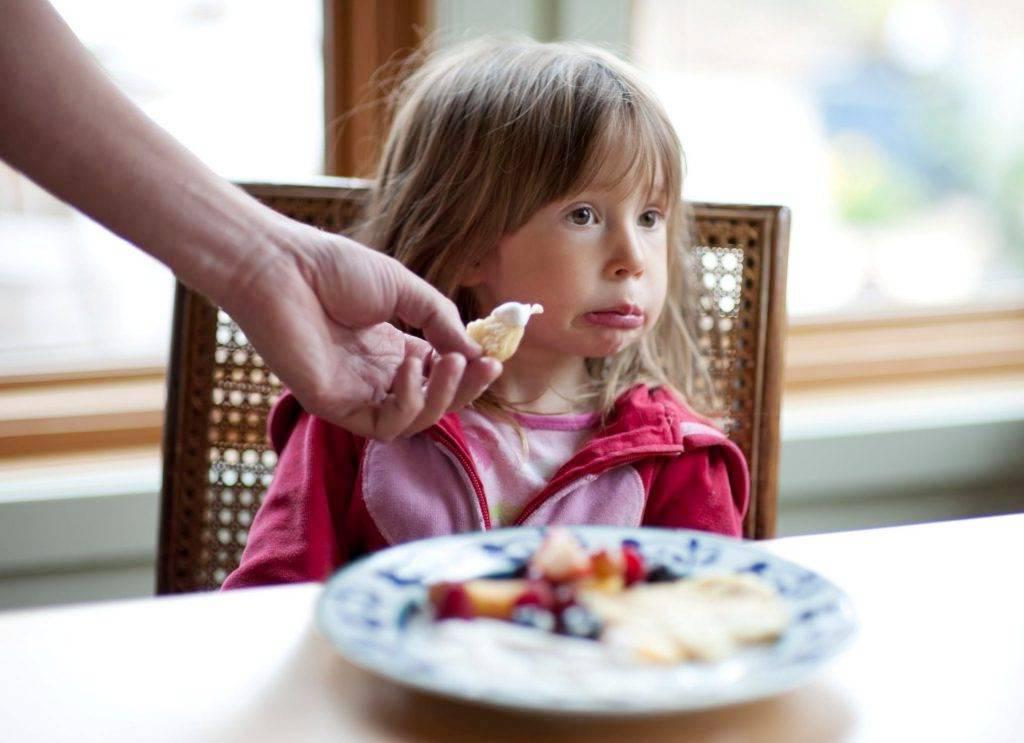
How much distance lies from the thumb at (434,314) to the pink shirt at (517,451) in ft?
0.84

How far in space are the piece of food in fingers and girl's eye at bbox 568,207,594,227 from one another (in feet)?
0.75

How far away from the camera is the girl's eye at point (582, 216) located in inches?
47.2

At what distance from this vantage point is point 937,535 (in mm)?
877

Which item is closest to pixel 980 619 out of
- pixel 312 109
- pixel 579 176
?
pixel 579 176

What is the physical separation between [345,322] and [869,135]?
5.34 feet

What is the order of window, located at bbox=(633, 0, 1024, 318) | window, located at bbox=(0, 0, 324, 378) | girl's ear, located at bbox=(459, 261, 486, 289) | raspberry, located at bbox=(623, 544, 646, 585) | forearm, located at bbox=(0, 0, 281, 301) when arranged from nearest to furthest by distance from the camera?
1. raspberry, located at bbox=(623, 544, 646, 585)
2. forearm, located at bbox=(0, 0, 281, 301)
3. girl's ear, located at bbox=(459, 261, 486, 289)
4. window, located at bbox=(0, 0, 324, 378)
5. window, located at bbox=(633, 0, 1024, 318)

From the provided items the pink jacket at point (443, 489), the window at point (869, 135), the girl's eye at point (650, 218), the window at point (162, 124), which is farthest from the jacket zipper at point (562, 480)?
the window at point (869, 135)

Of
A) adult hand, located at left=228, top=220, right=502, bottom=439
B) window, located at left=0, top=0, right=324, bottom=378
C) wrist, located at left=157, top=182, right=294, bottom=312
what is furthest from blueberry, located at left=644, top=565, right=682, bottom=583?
window, located at left=0, top=0, right=324, bottom=378

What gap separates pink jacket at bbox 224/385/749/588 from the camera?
3.80 feet

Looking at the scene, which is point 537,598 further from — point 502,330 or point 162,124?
point 162,124

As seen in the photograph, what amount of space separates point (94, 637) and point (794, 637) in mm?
369

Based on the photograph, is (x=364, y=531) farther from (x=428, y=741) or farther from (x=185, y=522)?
(x=428, y=741)

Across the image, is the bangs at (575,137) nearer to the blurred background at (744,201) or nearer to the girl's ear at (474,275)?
the girl's ear at (474,275)

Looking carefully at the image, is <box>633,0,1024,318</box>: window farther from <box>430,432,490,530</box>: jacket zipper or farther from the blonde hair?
<box>430,432,490,530</box>: jacket zipper
